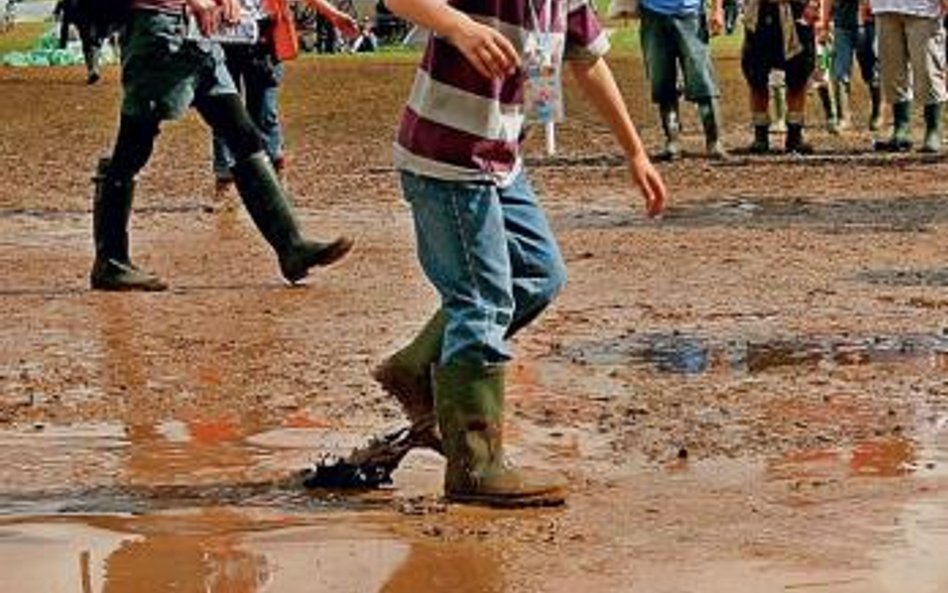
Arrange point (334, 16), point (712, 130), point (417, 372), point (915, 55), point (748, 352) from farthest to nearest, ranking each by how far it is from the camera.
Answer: point (712, 130) → point (915, 55) → point (334, 16) → point (748, 352) → point (417, 372)

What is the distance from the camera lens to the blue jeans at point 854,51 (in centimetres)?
1830

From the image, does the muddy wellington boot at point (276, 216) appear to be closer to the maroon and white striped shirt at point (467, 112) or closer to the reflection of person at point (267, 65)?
the reflection of person at point (267, 65)

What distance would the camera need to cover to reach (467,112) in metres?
5.09

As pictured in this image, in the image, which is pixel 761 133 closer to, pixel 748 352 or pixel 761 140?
pixel 761 140

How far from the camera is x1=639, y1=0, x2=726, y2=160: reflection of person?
584 inches

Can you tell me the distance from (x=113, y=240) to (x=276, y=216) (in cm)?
66

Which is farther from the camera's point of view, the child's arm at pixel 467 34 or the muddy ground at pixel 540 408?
the child's arm at pixel 467 34

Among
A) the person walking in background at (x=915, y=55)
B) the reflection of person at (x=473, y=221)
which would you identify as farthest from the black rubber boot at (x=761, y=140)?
the reflection of person at (x=473, y=221)

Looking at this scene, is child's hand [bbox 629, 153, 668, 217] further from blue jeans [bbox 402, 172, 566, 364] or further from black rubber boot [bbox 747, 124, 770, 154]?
black rubber boot [bbox 747, 124, 770, 154]

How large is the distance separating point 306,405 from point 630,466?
4.02 ft

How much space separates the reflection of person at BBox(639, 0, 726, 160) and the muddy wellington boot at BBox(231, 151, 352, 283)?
6445mm

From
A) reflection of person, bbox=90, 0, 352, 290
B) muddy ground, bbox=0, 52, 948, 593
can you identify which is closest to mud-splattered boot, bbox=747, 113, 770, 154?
muddy ground, bbox=0, 52, 948, 593

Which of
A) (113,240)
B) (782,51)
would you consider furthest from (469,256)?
(782,51)

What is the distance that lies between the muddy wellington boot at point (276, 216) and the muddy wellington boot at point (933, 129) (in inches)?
276
